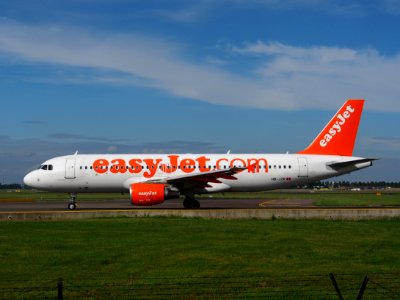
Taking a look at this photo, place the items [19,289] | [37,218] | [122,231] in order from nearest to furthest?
[19,289] < [122,231] < [37,218]

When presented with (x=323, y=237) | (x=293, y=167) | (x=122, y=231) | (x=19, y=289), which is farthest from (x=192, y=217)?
→ (x=19, y=289)

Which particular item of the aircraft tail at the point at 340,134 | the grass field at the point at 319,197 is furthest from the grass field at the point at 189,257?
the grass field at the point at 319,197

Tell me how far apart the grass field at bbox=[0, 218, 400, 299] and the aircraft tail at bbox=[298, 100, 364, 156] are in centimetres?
1354

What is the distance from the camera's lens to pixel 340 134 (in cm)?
3547

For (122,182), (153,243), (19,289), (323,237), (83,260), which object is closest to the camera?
(19,289)

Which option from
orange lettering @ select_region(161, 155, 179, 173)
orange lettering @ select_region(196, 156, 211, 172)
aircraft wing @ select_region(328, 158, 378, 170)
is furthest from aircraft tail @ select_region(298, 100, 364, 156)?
orange lettering @ select_region(161, 155, 179, 173)

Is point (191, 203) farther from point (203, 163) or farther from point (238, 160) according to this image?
point (238, 160)

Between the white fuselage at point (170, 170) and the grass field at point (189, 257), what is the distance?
11114mm

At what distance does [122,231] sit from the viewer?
19.7 metres

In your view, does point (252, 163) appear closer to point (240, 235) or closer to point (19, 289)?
point (240, 235)

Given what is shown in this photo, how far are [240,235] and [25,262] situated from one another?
8068mm

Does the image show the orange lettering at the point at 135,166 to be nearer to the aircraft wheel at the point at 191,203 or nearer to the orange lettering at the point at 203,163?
the aircraft wheel at the point at 191,203

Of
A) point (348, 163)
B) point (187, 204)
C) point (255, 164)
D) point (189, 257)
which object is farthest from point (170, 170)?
point (189, 257)

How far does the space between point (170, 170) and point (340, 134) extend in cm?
1218
